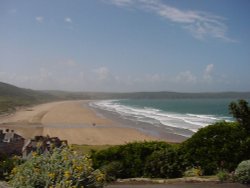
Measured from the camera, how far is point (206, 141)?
36.9 feet

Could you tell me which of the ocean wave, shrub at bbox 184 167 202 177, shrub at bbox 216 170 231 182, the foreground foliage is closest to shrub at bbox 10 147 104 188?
shrub at bbox 216 170 231 182

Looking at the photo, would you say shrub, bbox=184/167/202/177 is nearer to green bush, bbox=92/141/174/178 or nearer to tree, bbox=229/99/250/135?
green bush, bbox=92/141/174/178

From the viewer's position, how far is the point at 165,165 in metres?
11.1

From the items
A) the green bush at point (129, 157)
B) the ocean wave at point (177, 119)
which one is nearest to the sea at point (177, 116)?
the ocean wave at point (177, 119)

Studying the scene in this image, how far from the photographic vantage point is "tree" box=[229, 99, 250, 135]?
10.8 meters

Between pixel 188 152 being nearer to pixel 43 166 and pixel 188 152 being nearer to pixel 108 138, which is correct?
pixel 43 166

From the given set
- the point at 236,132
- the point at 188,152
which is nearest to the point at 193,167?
the point at 188,152

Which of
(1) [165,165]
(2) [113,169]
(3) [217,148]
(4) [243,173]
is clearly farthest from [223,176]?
(2) [113,169]

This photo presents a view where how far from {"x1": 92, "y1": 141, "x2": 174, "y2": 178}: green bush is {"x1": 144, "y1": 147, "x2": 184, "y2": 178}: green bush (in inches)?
13.9

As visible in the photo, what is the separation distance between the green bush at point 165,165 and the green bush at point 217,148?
0.31 metres

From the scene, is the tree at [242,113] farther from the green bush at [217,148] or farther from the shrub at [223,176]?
the shrub at [223,176]

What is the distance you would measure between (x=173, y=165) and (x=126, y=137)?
33.1 meters

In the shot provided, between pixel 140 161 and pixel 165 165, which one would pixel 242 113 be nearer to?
pixel 165 165

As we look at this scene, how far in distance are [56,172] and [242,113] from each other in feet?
21.3
